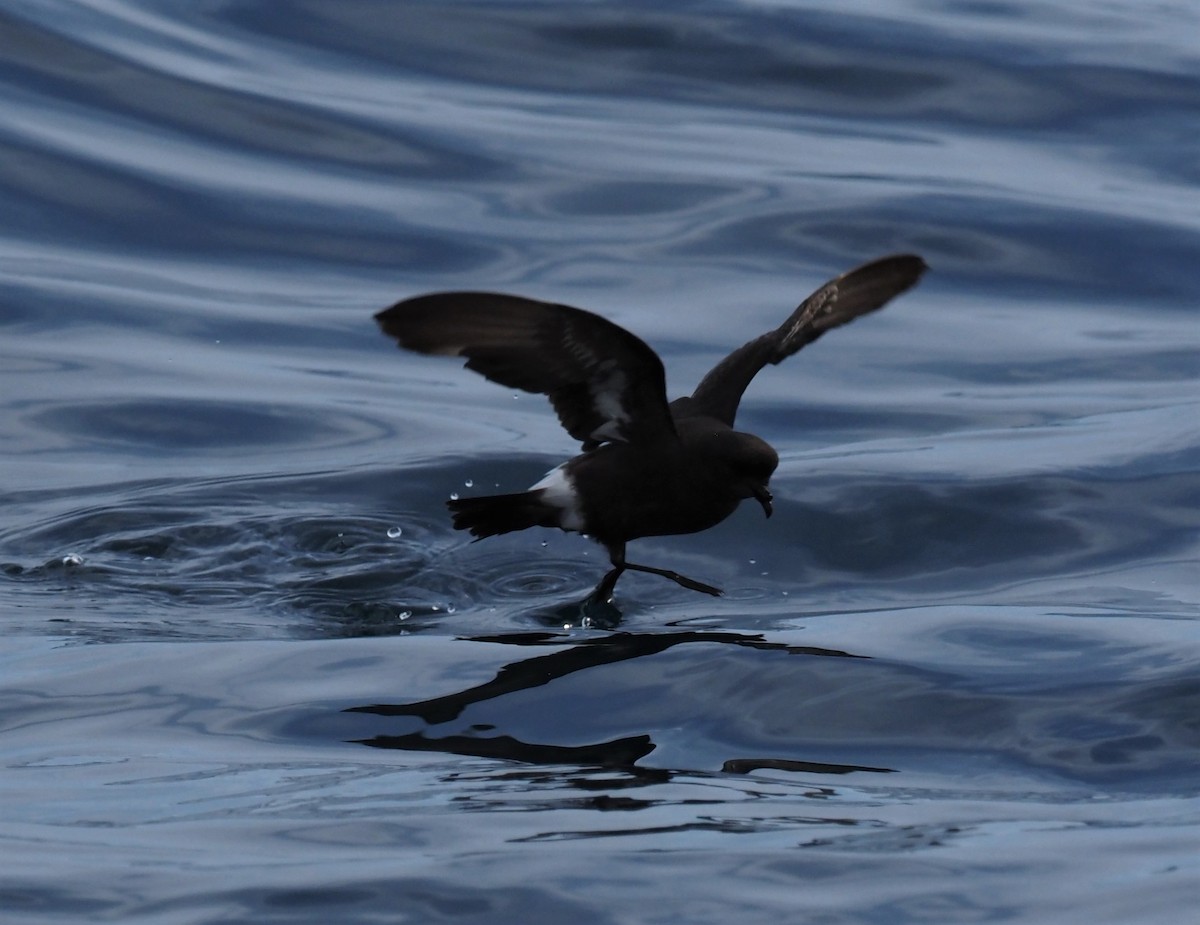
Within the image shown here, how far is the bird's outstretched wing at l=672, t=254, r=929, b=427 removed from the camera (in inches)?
259

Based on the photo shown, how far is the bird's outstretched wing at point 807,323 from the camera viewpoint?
21.6 ft

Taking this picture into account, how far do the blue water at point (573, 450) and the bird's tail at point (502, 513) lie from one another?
266 millimetres

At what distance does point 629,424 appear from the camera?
20.1 ft

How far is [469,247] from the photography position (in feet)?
36.3

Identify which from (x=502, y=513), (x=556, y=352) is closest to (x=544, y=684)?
(x=556, y=352)

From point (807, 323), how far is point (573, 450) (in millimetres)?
1673

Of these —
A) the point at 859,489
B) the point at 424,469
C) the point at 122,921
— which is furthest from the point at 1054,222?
the point at 122,921

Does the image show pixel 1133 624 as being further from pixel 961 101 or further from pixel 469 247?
pixel 961 101

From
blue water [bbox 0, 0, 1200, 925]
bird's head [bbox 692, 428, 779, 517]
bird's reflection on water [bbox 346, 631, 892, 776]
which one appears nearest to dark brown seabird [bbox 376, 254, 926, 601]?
bird's head [bbox 692, 428, 779, 517]

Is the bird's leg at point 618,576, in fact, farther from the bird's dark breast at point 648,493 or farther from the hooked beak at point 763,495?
the hooked beak at point 763,495

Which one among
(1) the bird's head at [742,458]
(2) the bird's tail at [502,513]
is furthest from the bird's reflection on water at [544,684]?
(1) the bird's head at [742,458]

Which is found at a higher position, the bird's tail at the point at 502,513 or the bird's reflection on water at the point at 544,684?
the bird's tail at the point at 502,513

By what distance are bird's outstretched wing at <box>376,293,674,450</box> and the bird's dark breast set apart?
0.08 meters

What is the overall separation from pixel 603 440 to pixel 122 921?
3.05 m
